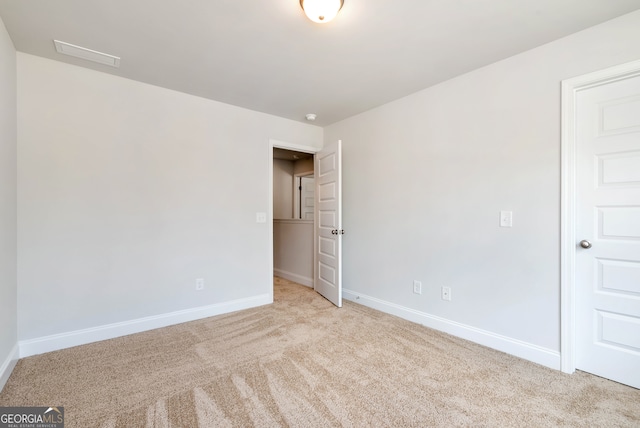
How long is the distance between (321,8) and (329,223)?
249 cm

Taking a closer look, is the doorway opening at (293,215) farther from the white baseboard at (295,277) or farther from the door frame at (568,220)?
the door frame at (568,220)

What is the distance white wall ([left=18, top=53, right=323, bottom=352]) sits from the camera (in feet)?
7.56

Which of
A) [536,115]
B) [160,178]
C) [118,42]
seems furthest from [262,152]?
[536,115]

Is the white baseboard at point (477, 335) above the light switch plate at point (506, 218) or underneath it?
underneath

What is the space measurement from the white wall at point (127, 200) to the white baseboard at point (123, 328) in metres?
0.05

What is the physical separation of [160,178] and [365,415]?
2.66 metres

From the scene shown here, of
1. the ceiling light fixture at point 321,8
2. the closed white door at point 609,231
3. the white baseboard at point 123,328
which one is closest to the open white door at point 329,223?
the white baseboard at point 123,328

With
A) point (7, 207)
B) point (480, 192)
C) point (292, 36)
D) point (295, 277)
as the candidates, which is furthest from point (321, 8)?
point (295, 277)

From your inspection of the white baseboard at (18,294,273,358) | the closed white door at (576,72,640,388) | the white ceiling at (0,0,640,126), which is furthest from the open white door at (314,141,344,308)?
the closed white door at (576,72,640,388)

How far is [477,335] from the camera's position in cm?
249

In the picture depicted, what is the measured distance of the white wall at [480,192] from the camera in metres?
2.09

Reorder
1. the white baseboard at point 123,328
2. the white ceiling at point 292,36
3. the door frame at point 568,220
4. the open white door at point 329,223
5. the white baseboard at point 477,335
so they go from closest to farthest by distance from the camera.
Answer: the white ceiling at point 292,36 < the door frame at point 568,220 < the white baseboard at point 477,335 < the white baseboard at point 123,328 < the open white door at point 329,223

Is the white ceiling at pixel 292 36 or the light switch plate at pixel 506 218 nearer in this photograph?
the white ceiling at pixel 292 36

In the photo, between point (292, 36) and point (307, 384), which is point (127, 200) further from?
point (307, 384)
